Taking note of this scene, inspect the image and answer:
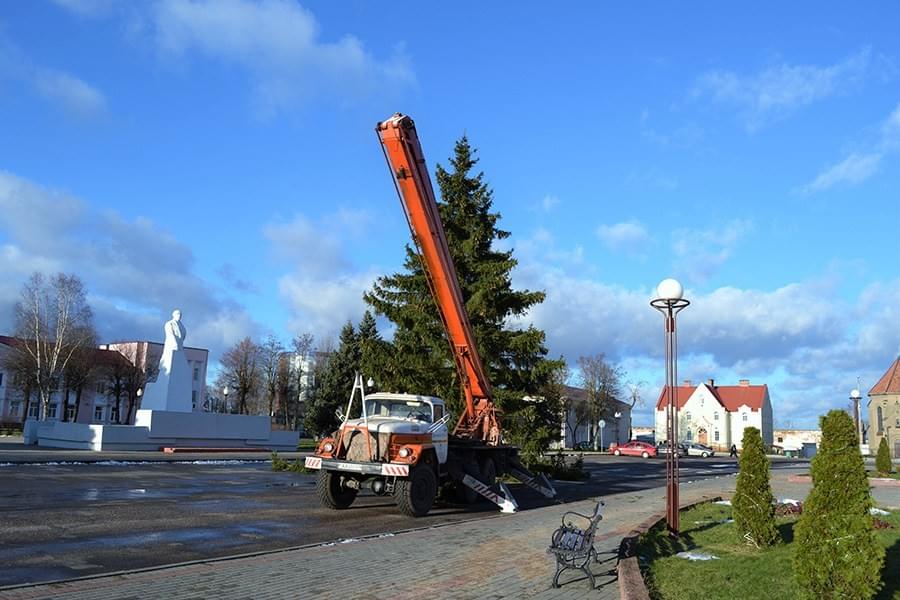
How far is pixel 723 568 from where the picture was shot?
8.93 metres

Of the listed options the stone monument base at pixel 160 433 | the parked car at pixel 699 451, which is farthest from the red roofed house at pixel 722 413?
the stone monument base at pixel 160 433

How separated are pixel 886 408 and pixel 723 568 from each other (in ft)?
329

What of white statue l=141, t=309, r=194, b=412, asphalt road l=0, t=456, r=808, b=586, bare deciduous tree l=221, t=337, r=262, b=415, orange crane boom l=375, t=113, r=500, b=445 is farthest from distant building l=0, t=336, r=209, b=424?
orange crane boom l=375, t=113, r=500, b=445

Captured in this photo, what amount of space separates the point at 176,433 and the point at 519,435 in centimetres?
1902

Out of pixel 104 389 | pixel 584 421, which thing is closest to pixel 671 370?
pixel 584 421

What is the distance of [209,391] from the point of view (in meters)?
97.0

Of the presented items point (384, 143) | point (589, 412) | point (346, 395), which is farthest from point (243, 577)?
point (589, 412)

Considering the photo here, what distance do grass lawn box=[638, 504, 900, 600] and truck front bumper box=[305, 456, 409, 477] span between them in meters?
4.61

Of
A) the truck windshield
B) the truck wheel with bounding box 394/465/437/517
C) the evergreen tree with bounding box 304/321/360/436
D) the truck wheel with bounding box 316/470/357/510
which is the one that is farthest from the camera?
the evergreen tree with bounding box 304/321/360/436

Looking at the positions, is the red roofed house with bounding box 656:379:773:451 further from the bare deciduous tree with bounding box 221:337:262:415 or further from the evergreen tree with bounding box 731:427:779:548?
the evergreen tree with bounding box 731:427:779:548

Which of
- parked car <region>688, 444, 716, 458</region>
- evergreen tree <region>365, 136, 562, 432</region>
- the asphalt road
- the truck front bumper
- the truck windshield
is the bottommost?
parked car <region>688, 444, 716, 458</region>

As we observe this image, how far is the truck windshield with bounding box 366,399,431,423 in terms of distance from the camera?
16062mm

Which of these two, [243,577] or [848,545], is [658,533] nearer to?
[848,545]

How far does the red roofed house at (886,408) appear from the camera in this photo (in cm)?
9144
